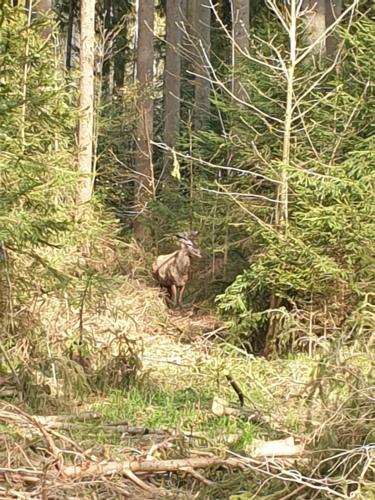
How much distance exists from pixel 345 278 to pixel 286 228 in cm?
99

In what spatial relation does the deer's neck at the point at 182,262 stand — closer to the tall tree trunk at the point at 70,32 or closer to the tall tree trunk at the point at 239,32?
the tall tree trunk at the point at 239,32

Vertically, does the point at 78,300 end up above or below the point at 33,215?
below

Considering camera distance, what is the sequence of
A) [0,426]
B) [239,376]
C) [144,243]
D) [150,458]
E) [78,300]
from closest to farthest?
[150,458] < [0,426] < [239,376] < [78,300] < [144,243]

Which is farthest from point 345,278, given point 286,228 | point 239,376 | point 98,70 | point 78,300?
point 98,70

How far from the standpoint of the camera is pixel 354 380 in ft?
15.8

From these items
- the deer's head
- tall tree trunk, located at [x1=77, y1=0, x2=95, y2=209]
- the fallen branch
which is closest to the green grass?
the fallen branch

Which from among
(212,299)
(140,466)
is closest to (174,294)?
(212,299)

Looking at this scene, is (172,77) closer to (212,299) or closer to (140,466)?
(212,299)

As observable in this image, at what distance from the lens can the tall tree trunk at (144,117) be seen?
54.7 ft

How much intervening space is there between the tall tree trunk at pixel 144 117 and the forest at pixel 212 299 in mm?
1161

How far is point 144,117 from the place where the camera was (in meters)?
16.9

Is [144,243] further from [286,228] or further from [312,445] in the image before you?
[312,445]

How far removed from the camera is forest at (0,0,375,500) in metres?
4.83

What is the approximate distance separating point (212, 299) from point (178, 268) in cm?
82
